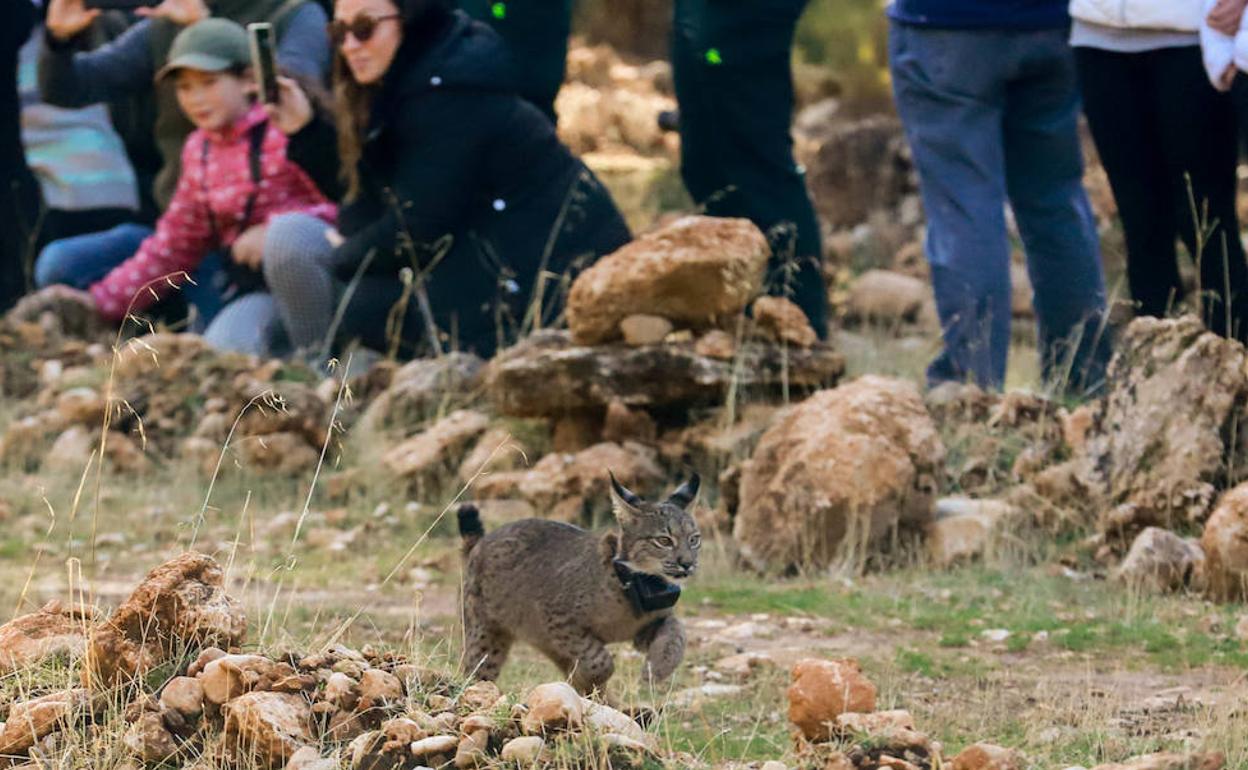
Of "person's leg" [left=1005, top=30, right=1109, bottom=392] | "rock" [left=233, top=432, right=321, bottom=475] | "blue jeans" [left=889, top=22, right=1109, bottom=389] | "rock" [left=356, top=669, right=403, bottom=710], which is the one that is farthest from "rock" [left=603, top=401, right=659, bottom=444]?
"rock" [left=356, top=669, right=403, bottom=710]

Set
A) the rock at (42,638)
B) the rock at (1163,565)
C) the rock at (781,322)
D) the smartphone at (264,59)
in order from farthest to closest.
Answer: the smartphone at (264,59) → the rock at (781,322) → the rock at (1163,565) → the rock at (42,638)

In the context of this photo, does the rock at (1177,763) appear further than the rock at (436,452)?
No

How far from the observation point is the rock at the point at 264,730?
3.97 m

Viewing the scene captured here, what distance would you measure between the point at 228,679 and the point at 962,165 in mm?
4380

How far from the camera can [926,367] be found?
27.9ft

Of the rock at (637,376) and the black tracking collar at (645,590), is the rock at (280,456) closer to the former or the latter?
the rock at (637,376)

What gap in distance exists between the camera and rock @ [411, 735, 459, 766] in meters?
3.95

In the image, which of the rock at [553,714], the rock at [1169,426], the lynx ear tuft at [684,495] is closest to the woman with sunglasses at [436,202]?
the rock at [1169,426]

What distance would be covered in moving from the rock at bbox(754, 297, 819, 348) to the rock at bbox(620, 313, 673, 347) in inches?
14.0

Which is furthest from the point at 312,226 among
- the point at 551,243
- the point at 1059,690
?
the point at 1059,690

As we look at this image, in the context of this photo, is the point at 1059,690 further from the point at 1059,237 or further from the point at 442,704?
the point at 1059,237

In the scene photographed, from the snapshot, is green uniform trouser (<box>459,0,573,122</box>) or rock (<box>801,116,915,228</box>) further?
rock (<box>801,116,915,228</box>)

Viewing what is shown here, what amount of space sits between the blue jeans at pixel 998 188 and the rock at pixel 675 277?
2.40 ft

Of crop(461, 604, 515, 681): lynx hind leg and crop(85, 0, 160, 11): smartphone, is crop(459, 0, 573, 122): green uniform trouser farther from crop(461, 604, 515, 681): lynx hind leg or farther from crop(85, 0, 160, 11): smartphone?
crop(461, 604, 515, 681): lynx hind leg
